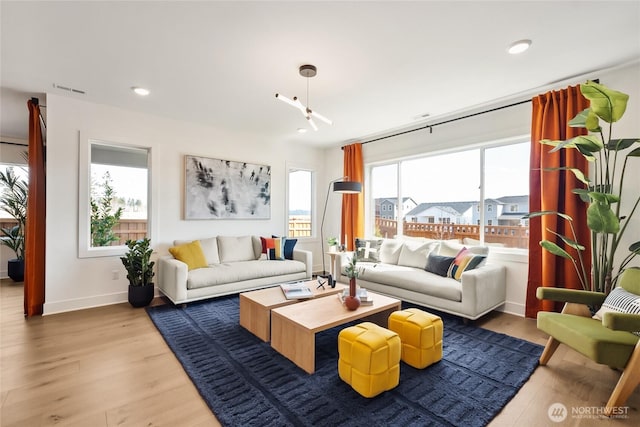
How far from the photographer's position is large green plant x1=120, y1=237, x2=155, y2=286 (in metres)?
Result: 3.57

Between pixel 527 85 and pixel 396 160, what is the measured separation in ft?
6.84

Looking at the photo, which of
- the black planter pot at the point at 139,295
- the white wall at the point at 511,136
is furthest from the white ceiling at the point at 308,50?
the black planter pot at the point at 139,295

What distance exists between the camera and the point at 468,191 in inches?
159

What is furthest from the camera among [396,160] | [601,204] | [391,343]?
[396,160]

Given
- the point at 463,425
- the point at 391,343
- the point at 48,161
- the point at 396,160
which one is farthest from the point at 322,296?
the point at 48,161

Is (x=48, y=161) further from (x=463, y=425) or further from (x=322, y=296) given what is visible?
(x=463, y=425)

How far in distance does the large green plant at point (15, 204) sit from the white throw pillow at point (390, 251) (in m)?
5.44

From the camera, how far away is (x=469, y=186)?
4027 millimetres

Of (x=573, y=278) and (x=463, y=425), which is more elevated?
(x=573, y=278)

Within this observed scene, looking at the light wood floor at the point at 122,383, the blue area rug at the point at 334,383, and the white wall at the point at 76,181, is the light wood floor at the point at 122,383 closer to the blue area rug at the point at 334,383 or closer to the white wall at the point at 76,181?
the blue area rug at the point at 334,383

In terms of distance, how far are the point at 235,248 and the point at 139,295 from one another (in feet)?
4.61

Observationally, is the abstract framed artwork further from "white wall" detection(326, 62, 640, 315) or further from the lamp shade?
"white wall" detection(326, 62, 640, 315)

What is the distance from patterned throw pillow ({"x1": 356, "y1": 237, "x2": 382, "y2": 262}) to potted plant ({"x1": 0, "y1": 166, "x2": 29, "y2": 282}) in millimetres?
5162

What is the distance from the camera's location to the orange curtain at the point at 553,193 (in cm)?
293
